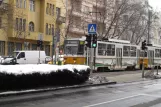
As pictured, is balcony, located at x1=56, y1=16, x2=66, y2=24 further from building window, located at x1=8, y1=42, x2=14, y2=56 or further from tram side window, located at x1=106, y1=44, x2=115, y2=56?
tram side window, located at x1=106, y1=44, x2=115, y2=56

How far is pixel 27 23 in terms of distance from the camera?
52719 mm

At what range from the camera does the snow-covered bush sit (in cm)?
1427

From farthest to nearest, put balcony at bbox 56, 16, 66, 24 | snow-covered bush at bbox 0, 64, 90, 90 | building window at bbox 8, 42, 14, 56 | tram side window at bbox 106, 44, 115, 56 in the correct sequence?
balcony at bbox 56, 16, 66, 24 < building window at bbox 8, 42, 14, 56 < tram side window at bbox 106, 44, 115, 56 < snow-covered bush at bbox 0, 64, 90, 90

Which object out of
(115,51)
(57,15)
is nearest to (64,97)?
(115,51)

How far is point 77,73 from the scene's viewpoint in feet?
59.8

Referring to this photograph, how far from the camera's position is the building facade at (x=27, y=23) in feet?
155

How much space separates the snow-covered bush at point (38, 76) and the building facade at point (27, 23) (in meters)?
25.5

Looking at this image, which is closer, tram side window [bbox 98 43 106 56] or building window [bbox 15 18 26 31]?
tram side window [bbox 98 43 106 56]

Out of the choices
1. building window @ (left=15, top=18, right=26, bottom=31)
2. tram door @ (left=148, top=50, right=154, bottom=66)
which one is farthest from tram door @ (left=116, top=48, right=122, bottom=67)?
building window @ (left=15, top=18, right=26, bottom=31)

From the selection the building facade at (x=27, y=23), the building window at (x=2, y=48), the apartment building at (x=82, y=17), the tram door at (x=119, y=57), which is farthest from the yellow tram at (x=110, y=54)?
the building window at (x=2, y=48)

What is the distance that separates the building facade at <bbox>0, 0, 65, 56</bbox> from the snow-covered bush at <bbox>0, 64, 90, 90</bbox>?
25496mm

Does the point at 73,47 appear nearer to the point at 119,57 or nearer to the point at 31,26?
the point at 119,57

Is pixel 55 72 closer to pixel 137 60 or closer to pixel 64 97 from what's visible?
pixel 64 97

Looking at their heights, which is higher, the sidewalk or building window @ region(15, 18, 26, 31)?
building window @ region(15, 18, 26, 31)
